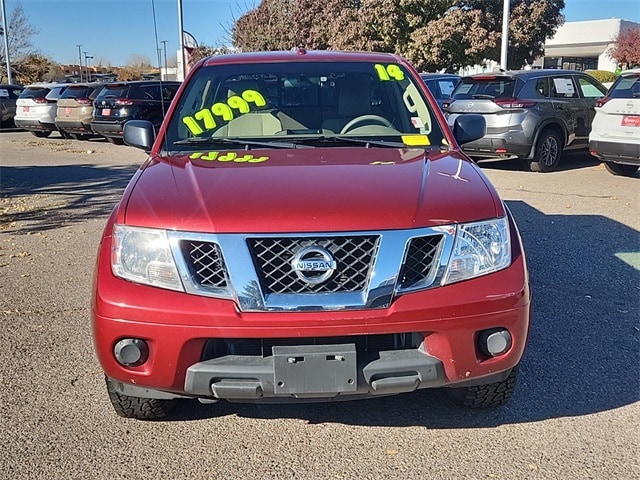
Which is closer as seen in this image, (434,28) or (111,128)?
(111,128)

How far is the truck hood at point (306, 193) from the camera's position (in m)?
2.65

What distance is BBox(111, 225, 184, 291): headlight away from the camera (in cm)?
267

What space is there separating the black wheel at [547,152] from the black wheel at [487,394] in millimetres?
8625

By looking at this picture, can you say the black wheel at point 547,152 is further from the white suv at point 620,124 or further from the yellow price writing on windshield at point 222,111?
the yellow price writing on windshield at point 222,111

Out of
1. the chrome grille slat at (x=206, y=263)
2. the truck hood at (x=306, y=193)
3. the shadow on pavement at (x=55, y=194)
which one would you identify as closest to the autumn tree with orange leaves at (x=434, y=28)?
the shadow on pavement at (x=55, y=194)

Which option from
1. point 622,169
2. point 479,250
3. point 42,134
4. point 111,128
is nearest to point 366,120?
point 479,250

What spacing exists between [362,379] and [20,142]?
1912cm

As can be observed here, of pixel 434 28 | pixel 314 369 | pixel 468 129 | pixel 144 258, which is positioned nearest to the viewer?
pixel 314 369

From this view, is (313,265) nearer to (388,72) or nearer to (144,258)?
(144,258)

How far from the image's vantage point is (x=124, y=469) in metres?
2.84

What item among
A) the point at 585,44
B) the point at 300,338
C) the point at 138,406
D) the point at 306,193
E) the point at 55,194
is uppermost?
the point at 585,44

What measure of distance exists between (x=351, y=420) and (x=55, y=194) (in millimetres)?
7707

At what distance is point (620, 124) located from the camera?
9219mm

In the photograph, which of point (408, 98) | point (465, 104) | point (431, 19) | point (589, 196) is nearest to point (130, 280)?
point (408, 98)
